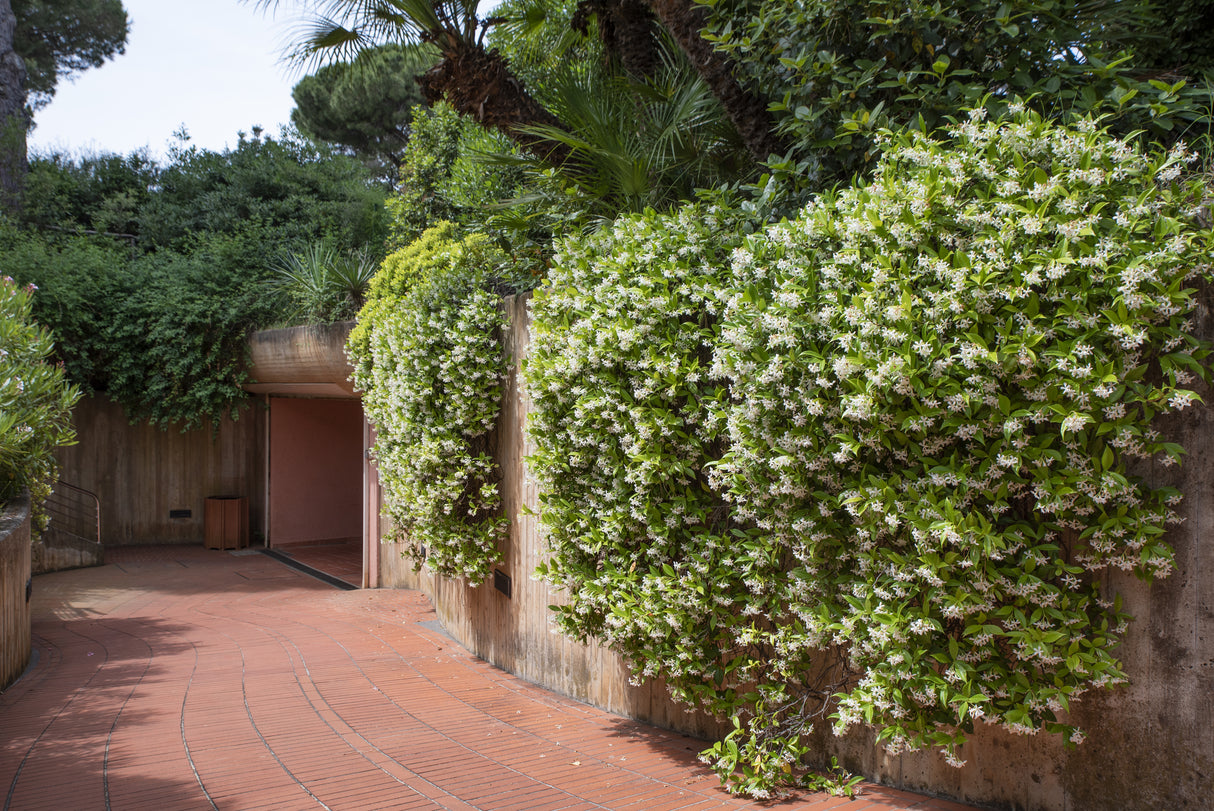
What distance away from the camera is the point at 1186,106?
3004mm

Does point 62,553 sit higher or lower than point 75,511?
lower

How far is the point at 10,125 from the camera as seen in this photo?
48.6 feet

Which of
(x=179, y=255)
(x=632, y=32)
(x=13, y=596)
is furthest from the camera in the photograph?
(x=179, y=255)

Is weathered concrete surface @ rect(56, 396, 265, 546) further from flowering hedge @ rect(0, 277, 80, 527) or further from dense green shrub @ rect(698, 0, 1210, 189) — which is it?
dense green shrub @ rect(698, 0, 1210, 189)

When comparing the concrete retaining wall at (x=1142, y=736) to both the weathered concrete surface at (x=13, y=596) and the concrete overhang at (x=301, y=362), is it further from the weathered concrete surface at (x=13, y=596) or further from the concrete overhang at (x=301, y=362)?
the concrete overhang at (x=301, y=362)

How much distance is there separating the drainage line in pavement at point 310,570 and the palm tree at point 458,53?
20.8 feet

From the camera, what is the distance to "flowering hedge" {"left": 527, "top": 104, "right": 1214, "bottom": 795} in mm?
2516

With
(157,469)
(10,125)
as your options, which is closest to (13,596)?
(157,469)

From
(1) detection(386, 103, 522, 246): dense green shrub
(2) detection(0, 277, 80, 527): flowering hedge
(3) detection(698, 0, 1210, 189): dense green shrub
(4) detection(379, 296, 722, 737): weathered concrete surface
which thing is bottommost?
(4) detection(379, 296, 722, 737): weathered concrete surface

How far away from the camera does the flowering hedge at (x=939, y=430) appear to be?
2516 millimetres

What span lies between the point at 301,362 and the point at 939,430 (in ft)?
30.9

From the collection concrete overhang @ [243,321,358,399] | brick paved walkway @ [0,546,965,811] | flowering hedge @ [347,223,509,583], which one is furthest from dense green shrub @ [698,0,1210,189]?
concrete overhang @ [243,321,358,399]

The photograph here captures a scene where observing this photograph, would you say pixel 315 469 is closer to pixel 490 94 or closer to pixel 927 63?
pixel 490 94

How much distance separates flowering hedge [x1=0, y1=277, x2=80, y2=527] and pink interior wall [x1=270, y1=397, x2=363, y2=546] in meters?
5.00
